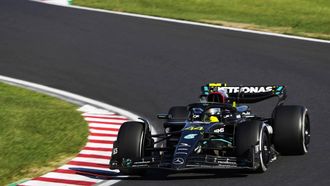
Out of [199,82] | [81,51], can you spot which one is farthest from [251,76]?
[81,51]

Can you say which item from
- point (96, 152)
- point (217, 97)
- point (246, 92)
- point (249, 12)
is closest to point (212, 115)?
point (217, 97)

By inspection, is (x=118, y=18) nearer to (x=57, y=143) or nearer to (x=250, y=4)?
(x=250, y=4)

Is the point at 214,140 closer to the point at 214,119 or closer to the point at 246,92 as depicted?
the point at 214,119

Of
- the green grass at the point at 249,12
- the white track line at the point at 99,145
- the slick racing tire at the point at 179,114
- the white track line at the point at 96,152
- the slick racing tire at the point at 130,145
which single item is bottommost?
the white track line at the point at 96,152

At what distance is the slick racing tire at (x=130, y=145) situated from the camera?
13.5 meters

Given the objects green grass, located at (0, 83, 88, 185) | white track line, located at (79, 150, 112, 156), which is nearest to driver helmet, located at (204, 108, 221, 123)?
white track line, located at (79, 150, 112, 156)

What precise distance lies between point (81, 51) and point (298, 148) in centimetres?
1338

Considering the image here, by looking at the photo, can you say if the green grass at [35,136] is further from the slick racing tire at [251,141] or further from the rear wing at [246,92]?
the slick racing tire at [251,141]

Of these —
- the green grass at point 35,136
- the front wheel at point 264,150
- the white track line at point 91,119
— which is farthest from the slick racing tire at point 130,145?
the front wheel at point 264,150

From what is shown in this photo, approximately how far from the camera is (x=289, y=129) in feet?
46.6

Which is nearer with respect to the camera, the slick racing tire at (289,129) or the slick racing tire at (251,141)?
the slick racing tire at (251,141)

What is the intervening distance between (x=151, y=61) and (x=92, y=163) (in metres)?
10.3

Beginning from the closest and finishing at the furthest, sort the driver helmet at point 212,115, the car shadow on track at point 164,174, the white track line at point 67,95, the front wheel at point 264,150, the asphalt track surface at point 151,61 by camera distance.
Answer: the front wheel at point 264,150 → the car shadow on track at point 164,174 → the driver helmet at point 212,115 → the white track line at point 67,95 → the asphalt track surface at point 151,61

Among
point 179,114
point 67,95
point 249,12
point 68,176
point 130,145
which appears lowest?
point 68,176
